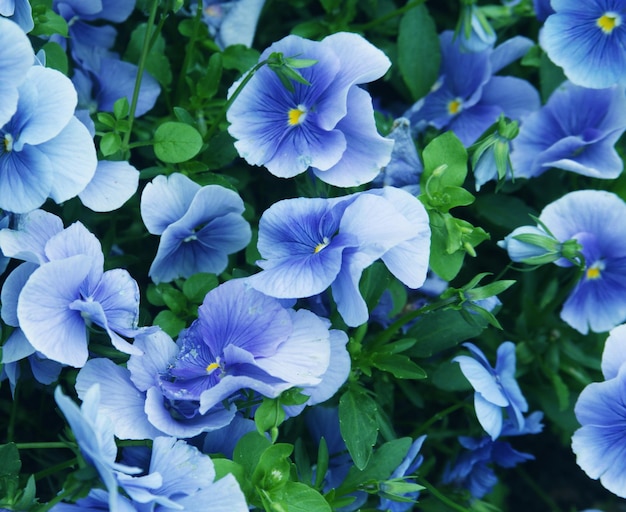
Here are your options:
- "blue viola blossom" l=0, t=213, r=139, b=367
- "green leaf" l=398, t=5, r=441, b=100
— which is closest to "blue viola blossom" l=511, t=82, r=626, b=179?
"green leaf" l=398, t=5, r=441, b=100

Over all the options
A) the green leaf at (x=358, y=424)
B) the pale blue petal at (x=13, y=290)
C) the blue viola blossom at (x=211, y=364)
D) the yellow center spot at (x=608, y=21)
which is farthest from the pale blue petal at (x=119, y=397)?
the yellow center spot at (x=608, y=21)

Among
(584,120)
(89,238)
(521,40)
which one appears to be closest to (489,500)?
(584,120)

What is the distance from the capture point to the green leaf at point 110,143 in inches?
44.1

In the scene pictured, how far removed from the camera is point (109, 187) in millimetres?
1115

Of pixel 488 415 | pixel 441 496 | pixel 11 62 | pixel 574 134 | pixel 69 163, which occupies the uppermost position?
pixel 11 62

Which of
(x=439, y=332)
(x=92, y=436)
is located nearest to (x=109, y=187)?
(x=92, y=436)

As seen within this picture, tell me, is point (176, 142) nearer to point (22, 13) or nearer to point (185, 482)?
point (22, 13)

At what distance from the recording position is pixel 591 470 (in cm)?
115

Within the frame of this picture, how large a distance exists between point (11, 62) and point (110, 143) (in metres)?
0.19

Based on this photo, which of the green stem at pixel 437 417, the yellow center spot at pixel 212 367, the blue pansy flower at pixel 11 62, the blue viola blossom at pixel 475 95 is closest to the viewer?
the blue pansy flower at pixel 11 62

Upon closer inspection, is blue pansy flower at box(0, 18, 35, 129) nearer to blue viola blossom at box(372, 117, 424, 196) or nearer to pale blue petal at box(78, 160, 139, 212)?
pale blue petal at box(78, 160, 139, 212)

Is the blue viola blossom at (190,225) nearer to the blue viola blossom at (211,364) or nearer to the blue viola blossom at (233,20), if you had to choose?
the blue viola blossom at (211,364)

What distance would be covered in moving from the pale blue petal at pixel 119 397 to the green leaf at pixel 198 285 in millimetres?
146

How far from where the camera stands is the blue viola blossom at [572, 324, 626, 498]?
3.71ft
